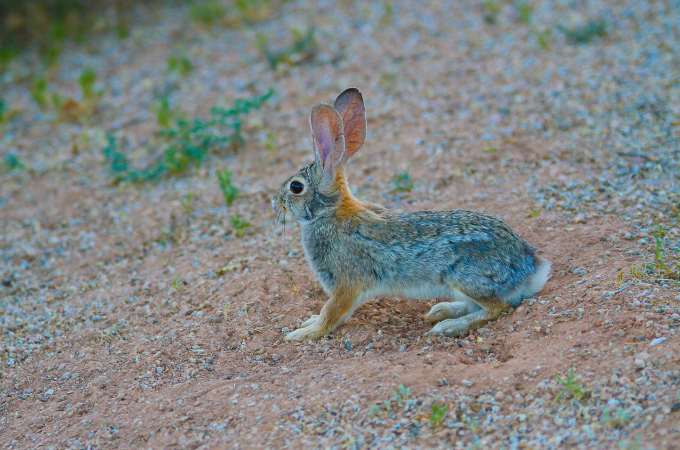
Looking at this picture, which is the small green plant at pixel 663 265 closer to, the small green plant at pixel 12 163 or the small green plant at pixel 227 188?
the small green plant at pixel 227 188

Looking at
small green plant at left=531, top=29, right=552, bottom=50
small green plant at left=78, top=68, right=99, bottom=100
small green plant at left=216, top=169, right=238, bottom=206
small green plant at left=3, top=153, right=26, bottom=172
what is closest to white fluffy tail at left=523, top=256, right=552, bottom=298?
small green plant at left=216, top=169, right=238, bottom=206

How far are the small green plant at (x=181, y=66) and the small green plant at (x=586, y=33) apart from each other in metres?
4.58

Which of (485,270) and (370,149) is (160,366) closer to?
(485,270)

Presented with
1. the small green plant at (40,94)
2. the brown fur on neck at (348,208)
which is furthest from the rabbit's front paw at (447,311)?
the small green plant at (40,94)

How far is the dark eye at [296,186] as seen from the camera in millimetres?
5551

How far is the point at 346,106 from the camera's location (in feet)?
18.3

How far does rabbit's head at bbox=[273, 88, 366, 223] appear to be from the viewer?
5.41 meters

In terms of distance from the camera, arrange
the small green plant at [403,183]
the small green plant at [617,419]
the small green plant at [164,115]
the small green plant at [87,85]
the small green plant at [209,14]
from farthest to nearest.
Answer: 1. the small green plant at [209,14]
2. the small green plant at [87,85]
3. the small green plant at [164,115]
4. the small green plant at [403,183]
5. the small green plant at [617,419]

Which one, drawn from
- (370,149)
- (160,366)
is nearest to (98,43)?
(370,149)

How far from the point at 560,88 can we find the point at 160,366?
513 cm

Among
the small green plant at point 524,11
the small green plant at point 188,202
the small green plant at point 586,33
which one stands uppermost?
the small green plant at point 524,11

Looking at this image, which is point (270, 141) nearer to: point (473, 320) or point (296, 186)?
point (296, 186)

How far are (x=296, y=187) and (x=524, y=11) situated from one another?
5750mm

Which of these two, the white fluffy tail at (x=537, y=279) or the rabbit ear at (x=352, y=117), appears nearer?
the white fluffy tail at (x=537, y=279)
